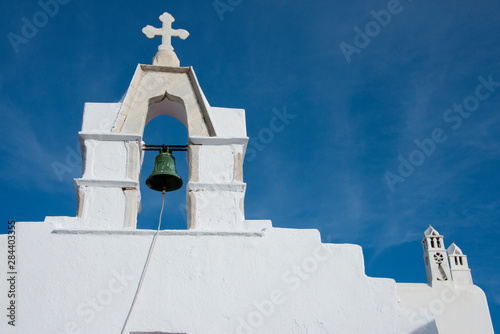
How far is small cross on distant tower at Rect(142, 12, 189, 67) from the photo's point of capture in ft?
20.9

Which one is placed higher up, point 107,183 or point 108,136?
point 108,136

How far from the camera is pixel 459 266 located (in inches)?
480

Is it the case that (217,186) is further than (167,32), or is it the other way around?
(167,32)

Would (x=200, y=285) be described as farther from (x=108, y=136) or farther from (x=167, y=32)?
(x=167, y=32)

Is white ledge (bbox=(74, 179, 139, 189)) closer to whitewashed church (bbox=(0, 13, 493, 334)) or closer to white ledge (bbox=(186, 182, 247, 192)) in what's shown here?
whitewashed church (bbox=(0, 13, 493, 334))

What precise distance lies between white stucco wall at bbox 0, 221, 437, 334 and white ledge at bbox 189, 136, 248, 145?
42.0 inches

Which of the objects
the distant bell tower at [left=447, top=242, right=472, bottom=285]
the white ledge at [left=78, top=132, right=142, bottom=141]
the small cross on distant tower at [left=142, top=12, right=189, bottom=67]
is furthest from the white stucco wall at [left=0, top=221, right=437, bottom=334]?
the distant bell tower at [left=447, top=242, right=472, bottom=285]

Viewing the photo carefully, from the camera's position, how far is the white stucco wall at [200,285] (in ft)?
15.6

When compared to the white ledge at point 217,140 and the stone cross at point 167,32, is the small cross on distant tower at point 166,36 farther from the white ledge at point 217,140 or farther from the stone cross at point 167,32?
the white ledge at point 217,140

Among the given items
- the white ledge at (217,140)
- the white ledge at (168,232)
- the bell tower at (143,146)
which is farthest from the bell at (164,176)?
the white ledge at (168,232)

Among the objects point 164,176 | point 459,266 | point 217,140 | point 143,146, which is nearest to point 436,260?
point 459,266

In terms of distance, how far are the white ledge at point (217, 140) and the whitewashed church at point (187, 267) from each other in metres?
0.01

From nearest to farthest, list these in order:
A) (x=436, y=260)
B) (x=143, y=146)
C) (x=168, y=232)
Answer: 1. (x=168, y=232)
2. (x=143, y=146)
3. (x=436, y=260)

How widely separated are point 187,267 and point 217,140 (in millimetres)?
1448
